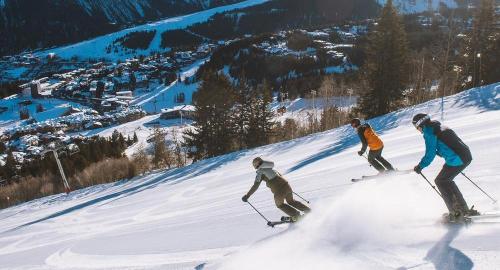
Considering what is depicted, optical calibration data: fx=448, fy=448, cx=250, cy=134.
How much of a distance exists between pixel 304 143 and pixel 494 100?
9.46 meters

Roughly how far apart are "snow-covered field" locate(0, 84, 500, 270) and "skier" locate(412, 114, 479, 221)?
37 cm

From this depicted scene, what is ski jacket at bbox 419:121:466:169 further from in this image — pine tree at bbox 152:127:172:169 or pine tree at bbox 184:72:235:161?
pine tree at bbox 184:72:235:161

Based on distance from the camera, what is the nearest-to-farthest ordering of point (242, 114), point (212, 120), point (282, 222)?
point (282, 222) < point (212, 120) < point (242, 114)

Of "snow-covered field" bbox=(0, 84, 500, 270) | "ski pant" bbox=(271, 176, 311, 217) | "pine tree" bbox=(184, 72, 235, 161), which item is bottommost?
"pine tree" bbox=(184, 72, 235, 161)

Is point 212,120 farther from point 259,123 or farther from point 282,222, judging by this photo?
point 282,222

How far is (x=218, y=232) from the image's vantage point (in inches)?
384

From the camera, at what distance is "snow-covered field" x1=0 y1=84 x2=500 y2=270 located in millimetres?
6582

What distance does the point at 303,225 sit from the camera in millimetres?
8492

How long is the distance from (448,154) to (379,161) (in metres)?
4.25

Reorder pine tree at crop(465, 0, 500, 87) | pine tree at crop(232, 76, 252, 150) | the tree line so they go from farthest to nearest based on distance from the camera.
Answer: pine tree at crop(232, 76, 252, 150) < pine tree at crop(465, 0, 500, 87) < the tree line

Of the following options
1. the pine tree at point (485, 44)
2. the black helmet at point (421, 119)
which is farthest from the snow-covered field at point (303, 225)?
the pine tree at point (485, 44)

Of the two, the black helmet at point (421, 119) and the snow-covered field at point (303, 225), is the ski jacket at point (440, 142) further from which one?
the snow-covered field at point (303, 225)

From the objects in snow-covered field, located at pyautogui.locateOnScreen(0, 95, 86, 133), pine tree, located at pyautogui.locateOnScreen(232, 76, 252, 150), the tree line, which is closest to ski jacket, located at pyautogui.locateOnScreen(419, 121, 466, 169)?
the tree line

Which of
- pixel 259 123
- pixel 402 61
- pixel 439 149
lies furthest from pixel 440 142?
pixel 259 123
